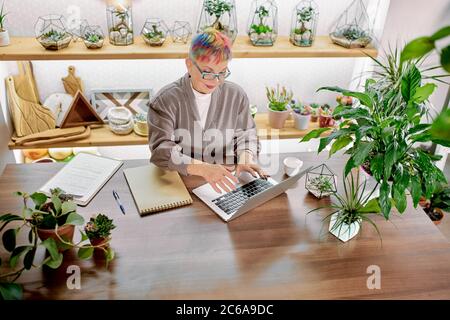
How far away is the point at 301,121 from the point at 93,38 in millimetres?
1414

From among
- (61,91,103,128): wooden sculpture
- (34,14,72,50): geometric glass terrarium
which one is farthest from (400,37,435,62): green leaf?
(61,91,103,128): wooden sculpture

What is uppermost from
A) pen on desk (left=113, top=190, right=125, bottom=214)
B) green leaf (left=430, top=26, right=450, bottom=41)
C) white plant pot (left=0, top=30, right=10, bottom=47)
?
green leaf (left=430, top=26, right=450, bottom=41)

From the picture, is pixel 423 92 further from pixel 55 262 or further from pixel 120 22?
pixel 120 22

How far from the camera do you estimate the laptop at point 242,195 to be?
1.51 m

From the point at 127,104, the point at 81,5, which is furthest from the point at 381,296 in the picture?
the point at 81,5

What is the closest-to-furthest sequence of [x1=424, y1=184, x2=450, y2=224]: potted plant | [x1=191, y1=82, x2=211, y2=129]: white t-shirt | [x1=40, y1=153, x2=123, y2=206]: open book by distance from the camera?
[x1=40, y1=153, x2=123, y2=206]: open book
[x1=191, y1=82, x2=211, y2=129]: white t-shirt
[x1=424, y1=184, x2=450, y2=224]: potted plant

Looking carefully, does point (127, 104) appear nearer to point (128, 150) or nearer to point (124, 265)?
point (128, 150)

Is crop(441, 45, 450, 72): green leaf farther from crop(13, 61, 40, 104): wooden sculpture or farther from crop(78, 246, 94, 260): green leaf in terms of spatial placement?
crop(13, 61, 40, 104): wooden sculpture

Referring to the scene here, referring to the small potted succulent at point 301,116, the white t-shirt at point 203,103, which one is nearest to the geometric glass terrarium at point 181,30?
the white t-shirt at point 203,103

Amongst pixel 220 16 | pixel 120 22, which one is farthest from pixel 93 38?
pixel 220 16

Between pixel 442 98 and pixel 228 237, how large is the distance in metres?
2.11

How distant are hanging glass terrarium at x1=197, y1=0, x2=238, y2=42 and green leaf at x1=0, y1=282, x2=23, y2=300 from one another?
168 cm

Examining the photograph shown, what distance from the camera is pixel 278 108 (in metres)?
2.75

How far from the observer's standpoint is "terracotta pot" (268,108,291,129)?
107 inches
